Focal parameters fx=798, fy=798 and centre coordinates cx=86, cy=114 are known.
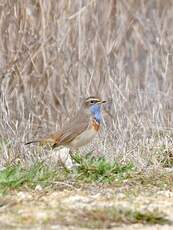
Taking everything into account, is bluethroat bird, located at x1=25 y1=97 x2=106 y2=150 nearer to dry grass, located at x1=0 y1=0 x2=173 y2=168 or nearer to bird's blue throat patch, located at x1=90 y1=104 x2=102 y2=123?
bird's blue throat patch, located at x1=90 y1=104 x2=102 y2=123

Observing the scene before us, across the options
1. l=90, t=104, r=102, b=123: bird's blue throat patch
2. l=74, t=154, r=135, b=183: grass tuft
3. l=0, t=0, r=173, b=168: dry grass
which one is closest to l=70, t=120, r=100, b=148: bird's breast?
l=90, t=104, r=102, b=123: bird's blue throat patch

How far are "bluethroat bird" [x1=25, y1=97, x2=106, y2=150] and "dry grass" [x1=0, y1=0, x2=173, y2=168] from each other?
545 millimetres

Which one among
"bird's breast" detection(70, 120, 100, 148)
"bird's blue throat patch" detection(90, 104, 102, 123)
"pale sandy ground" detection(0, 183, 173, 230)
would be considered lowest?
"pale sandy ground" detection(0, 183, 173, 230)

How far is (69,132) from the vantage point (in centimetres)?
850

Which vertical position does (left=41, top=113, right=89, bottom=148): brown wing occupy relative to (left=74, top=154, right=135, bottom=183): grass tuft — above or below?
above

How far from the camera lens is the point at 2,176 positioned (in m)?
6.38

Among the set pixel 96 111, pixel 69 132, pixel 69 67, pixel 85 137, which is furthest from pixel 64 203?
pixel 69 67

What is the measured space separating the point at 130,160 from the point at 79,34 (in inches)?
141

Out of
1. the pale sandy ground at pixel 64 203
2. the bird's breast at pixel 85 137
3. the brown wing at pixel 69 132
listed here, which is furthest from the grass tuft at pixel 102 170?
the brown wing at pixel 69 132

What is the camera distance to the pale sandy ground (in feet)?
17.3

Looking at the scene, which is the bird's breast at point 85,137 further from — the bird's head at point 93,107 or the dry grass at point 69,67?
the dry grass at point 69,67

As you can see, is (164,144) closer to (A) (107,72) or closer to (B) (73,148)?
(B) (73,148)

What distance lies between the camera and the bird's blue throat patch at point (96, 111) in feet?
28.5

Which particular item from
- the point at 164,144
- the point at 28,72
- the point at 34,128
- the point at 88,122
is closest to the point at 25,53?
the point at 28,72
